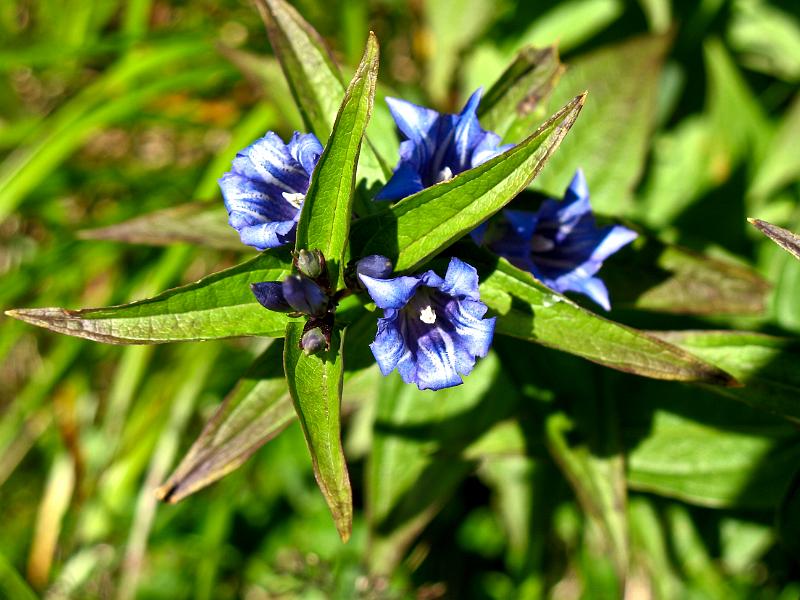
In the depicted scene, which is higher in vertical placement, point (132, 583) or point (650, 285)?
point (650, 285)

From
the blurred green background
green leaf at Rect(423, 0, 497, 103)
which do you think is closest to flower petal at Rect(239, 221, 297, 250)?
the blurred green background

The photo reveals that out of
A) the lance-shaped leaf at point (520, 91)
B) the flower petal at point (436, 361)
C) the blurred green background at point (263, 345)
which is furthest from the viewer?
the blurred green background at point (263, 345)

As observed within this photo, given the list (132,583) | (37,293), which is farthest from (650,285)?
(37,293)

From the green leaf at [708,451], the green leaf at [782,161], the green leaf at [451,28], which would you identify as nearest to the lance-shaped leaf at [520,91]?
the green leaf at [708,451]

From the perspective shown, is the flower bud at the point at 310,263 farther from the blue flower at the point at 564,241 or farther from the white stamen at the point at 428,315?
the blue flower at the point at 564,241

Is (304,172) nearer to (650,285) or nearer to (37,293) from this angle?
(650,285)

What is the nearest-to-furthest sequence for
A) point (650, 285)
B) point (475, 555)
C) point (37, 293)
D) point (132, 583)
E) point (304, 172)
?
point (304, 172)
point (650, 285)
point (132, 583)
point (475, 555)
point (37, 293)
